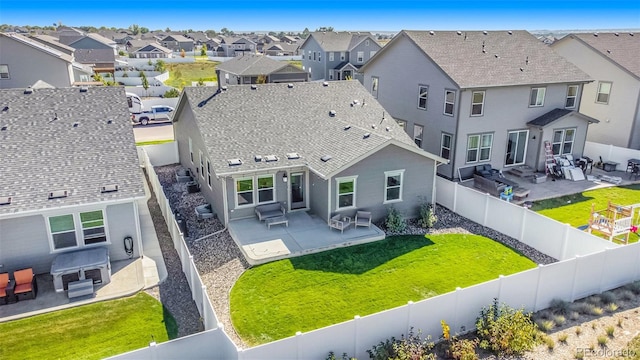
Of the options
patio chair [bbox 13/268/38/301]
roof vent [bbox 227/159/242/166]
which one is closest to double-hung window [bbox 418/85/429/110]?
roof vent [bbox 227/159/242/166]

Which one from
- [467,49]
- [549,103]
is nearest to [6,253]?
[467,49]

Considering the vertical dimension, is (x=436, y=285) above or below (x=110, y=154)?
below

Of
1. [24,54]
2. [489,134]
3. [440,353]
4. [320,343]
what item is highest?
[24,54]

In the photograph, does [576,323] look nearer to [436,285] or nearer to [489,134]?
[436,285]

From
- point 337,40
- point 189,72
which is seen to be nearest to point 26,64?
point 337,40

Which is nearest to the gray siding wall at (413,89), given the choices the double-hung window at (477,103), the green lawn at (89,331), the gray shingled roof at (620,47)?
the double-hung window at (477,103)

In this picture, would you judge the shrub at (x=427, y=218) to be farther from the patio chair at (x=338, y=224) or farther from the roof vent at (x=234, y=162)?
the roof vent at (x=234, y=162)
